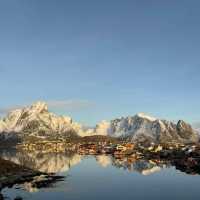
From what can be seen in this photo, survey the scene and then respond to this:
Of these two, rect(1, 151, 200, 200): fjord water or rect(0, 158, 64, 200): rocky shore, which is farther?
rect(0, 158, 64, 200): rocky shore

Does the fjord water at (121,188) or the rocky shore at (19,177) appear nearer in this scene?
the fjord water at (121,188)

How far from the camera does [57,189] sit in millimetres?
125312

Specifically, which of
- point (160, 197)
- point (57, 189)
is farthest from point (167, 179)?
point (57, 189)

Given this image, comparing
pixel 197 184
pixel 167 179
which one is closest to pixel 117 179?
pixel 167 179

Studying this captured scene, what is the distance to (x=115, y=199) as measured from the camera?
364 ft

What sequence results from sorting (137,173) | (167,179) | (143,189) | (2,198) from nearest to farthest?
(2,198) → (143,189) → (167,179) → (137,173)

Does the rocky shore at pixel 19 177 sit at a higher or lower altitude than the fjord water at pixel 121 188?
higher

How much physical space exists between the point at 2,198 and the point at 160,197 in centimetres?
4924

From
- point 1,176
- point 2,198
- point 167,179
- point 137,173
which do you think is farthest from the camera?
point 137,173

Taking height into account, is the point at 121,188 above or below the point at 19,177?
below

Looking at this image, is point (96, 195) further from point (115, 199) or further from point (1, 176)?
point (1, 176)

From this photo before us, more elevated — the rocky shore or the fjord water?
the rocky shore

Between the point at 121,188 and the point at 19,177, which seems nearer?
the point at 121,188

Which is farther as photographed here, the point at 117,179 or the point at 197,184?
the point at 117,179
